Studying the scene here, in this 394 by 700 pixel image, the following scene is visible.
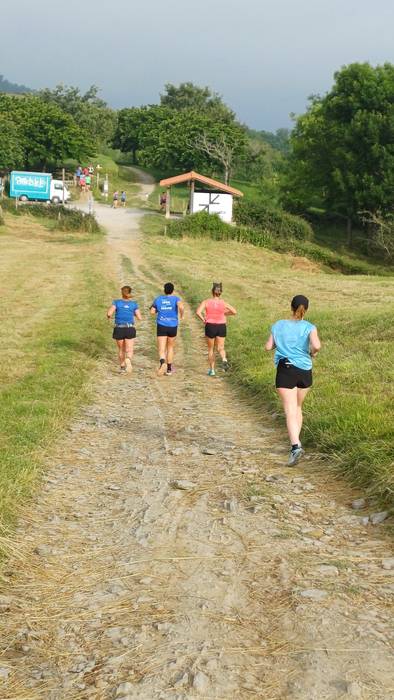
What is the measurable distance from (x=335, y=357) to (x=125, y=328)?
368cm

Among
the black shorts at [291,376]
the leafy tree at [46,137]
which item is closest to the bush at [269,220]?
the leafy tree at [46,137]

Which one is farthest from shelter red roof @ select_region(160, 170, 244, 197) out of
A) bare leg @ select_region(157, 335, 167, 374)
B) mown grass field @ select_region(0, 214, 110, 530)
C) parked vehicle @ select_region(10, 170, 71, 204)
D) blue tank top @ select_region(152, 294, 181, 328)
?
bare leg @ select_region(157, 335, 167, 374)

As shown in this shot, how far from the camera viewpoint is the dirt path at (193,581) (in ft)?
12.1

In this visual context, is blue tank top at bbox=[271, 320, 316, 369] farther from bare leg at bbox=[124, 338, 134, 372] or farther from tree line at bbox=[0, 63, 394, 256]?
tree line at bbox=[0, 63, 394, 256]

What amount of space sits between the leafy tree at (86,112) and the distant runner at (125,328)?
3424 inches

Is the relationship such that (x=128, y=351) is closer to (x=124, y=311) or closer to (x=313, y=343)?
(x=124, y=311)

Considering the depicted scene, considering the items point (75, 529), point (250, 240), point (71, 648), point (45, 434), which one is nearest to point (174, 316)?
point (45, 434)

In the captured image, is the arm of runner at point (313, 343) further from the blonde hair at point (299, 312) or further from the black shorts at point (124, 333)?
the black shorts at point (124, 333)

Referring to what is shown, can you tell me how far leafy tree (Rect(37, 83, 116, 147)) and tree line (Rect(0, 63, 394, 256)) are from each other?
0.20 meters

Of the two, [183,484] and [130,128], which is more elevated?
[130,128]

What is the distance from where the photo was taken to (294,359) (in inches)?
287

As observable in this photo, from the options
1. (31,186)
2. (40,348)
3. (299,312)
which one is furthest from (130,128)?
(299,312)

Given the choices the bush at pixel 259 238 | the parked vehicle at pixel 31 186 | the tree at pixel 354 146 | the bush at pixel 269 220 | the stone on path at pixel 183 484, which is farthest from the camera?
the parked vehicle at pixel 31 186

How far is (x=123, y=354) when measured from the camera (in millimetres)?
12625
